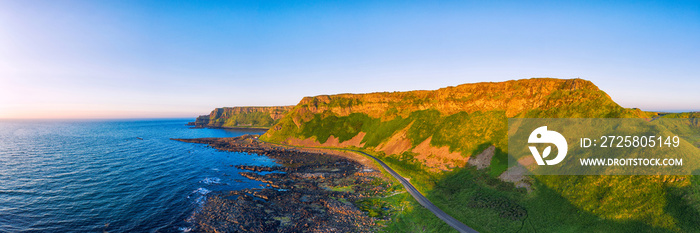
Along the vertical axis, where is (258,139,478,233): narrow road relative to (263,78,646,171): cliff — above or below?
below

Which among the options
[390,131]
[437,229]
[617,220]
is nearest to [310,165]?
[390,131]

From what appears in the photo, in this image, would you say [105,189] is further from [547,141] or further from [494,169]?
[547,141]

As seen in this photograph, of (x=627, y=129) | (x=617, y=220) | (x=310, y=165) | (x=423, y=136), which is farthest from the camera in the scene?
(x=423, y=136)

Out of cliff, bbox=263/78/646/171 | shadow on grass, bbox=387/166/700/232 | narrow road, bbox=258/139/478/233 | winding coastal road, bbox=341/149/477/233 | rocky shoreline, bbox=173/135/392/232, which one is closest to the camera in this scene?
shadow on grass, bbox=387/166/700/232

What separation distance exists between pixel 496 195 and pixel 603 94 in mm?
37599

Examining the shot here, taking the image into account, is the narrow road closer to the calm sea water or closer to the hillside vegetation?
the hillside vegetation

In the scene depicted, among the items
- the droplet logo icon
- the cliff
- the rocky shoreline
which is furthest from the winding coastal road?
the droplet logo icon

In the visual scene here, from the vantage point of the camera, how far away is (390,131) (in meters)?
102

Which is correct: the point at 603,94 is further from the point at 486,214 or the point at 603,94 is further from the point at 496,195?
the point at 486,214

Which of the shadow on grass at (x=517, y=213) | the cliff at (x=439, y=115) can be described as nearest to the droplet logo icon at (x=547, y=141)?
the cliff at (x=439, y=115)

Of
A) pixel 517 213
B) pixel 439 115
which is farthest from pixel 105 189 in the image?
pixel 439 115

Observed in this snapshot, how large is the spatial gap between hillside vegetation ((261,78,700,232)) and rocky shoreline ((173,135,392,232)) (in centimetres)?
773

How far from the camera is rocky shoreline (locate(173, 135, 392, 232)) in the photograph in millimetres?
37281

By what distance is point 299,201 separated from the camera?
46.8 meters
